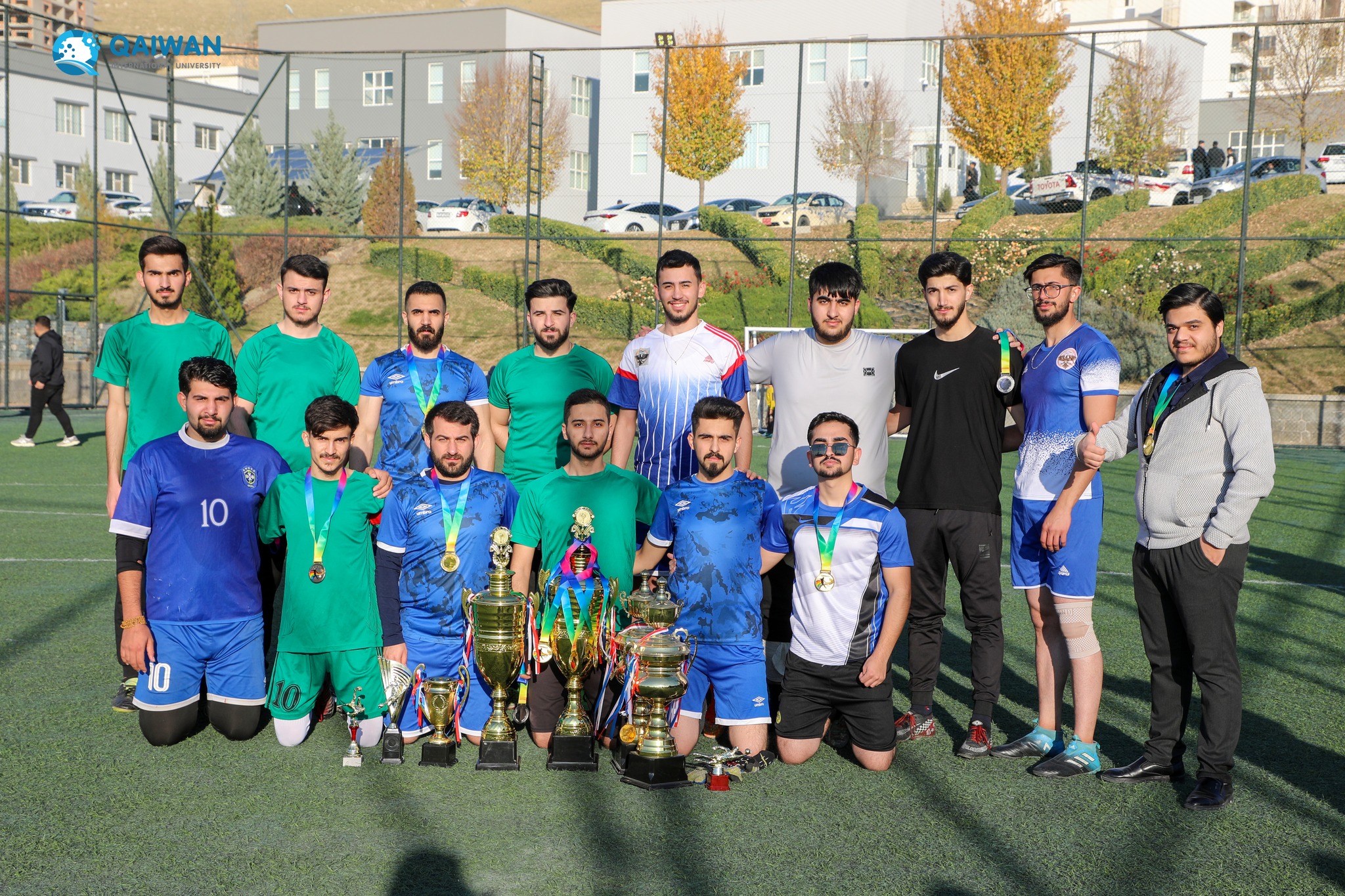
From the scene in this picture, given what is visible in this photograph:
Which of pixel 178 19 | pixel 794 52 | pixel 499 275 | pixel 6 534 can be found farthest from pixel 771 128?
pixel 178 19

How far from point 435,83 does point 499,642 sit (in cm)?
4694

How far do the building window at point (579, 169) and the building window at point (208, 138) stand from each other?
74.6 feet

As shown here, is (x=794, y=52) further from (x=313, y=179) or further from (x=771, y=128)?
(x=313, y=179)

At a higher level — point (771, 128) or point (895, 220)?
point (771, 128)

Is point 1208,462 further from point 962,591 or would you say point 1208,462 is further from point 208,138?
point 208,138

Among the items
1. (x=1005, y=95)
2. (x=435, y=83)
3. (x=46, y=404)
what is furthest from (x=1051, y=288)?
(x=435, y=83)

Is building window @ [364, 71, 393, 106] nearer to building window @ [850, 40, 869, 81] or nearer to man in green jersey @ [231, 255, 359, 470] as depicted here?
building window @ [850, 40, 869, 81]

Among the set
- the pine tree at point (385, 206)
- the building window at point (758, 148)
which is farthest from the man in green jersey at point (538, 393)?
the pine tree at point (385, 206)

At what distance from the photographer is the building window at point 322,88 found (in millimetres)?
49719

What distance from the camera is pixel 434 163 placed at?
154 ft

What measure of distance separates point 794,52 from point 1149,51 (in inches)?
528

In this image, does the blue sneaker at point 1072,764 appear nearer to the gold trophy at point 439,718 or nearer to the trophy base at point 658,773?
the trophy base at point 658,773

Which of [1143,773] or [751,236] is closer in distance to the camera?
[1143,773]

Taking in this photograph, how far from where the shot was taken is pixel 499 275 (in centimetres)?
2931
